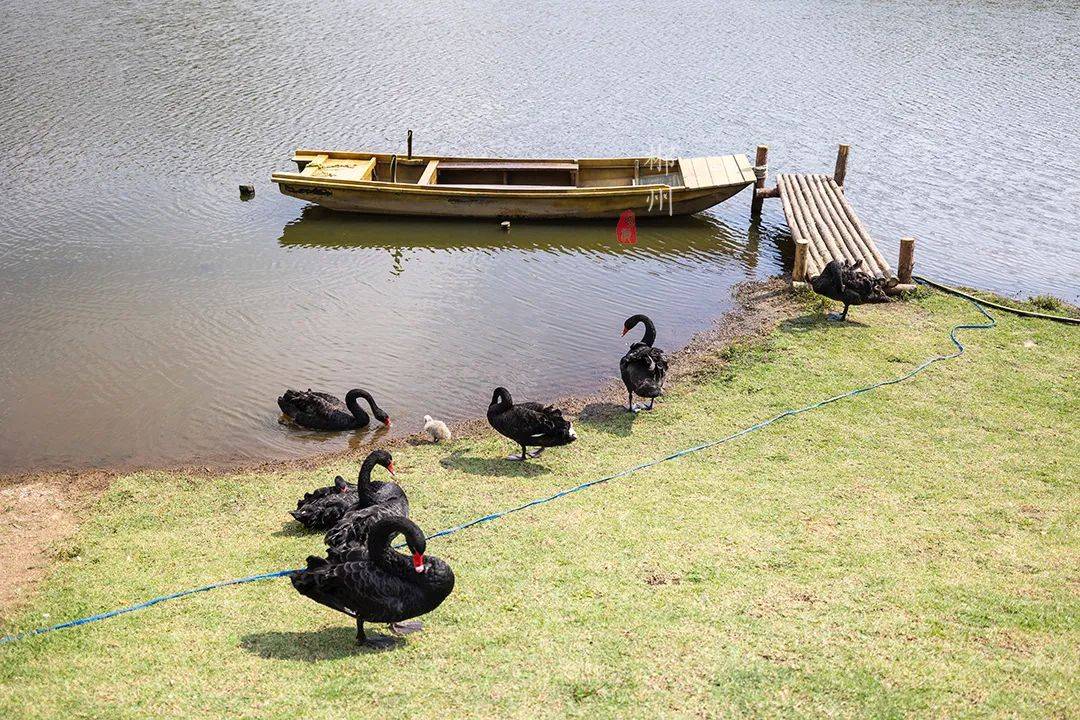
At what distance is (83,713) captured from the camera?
24.9 ft

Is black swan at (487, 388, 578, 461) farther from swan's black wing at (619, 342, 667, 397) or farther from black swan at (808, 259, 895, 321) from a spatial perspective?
black swan at (808, 259, 895, 321)

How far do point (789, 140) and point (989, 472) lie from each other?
2003 cm

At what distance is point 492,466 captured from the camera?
43.2 feet

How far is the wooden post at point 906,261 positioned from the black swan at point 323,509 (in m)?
12.8

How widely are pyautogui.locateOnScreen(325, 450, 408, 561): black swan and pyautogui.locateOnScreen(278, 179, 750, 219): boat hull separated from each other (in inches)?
520

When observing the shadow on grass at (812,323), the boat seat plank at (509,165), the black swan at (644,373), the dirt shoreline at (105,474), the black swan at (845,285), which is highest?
the boat seat plank at (509,165)

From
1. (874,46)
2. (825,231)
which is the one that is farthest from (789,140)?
(874,46)

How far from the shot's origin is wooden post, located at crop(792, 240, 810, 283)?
64.0 ft

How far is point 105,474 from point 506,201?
41.9 feet

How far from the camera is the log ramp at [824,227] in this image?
19.4 meters

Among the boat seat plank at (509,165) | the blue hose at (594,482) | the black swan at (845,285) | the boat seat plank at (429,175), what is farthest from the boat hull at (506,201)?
the blue hose at (594,482)

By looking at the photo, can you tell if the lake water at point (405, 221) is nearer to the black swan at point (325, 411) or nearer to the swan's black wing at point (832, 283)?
the black swan at point (325, 411)

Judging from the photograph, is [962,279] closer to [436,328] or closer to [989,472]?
[989,472]

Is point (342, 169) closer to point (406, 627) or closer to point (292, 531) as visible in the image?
point (292, 531)
